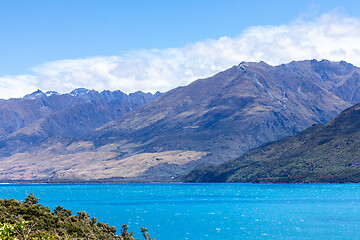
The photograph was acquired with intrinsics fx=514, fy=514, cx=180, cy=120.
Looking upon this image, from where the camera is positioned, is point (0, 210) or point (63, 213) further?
point (63, 213)

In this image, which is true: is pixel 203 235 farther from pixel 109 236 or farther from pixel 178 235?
pixel 109 236

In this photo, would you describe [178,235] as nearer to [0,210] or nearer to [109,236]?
[109,236]

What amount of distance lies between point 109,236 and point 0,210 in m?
24.6

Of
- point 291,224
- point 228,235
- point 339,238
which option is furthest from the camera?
point 291,224

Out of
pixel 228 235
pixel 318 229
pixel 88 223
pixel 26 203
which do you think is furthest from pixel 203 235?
pixel 26 203

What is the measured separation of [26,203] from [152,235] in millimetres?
50168

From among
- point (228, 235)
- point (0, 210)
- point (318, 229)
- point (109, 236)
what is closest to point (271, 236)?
point (228, 235)

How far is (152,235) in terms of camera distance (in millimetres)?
155875

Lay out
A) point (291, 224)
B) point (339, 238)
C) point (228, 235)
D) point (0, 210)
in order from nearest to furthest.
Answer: point (0, 210) < point (339, 238) < point (228, 235) < point (291, 224)

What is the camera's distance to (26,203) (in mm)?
116375

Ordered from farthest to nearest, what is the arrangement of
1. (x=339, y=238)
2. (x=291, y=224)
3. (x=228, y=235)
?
(x=291, y=224)
(x=228, y=235)
(x=339, y=238)

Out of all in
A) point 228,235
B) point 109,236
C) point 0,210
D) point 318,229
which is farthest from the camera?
point 318,229

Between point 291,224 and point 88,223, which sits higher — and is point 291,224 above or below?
below

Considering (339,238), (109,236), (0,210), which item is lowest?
(339,238)
